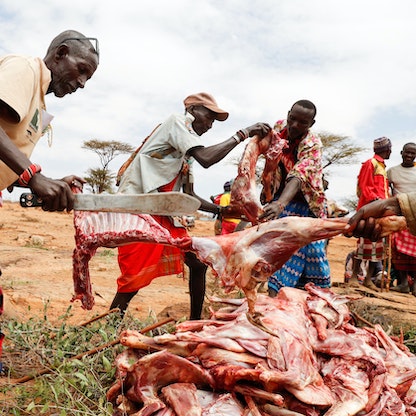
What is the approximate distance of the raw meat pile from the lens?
1.98 metres

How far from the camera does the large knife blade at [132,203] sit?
6.81ft

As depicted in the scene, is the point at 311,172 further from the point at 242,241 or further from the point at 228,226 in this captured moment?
the point at 228,226

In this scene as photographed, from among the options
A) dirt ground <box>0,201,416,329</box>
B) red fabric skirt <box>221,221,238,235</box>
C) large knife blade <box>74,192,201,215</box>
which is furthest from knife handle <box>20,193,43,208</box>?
red fabric skirt <box>221,221,238,235</box>

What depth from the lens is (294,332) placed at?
7.68 feet

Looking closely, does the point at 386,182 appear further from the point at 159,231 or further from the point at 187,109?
the point at 159,231

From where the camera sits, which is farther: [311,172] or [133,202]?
[311,172]

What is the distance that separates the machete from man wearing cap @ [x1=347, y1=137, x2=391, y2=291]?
556 cm

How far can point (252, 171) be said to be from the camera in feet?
A: 12.8

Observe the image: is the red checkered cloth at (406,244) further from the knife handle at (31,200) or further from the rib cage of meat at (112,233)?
the knife handle at (31,200)

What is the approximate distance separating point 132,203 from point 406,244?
6430 mm

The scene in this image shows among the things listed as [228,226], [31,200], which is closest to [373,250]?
[228,226]

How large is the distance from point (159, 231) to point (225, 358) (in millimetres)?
719

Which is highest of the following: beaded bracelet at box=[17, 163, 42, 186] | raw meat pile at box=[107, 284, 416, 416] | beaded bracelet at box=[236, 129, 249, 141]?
beaded bracelet at box=[236, 129, 249, 141]

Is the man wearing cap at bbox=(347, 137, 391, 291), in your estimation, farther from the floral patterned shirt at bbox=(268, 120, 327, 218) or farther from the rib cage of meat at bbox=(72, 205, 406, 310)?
the rib cage of meat at bbox=(72, 205, 406, 310)
